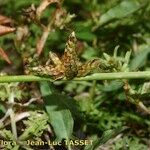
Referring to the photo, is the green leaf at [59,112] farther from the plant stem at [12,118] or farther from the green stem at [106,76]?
the green stem at [106,76]

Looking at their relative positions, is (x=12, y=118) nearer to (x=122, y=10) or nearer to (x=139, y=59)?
(x=139, y=59)

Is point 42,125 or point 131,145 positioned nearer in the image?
point 42,125

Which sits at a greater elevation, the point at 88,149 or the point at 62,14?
the point at 62,14

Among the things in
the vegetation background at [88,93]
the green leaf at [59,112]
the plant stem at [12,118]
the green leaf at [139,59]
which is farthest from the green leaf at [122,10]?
the plant stem at [12,118]

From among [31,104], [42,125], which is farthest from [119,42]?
[42,125]

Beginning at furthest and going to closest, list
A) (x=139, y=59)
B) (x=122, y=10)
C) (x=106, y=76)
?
(x=122, y=10)
(x=139, y=59)
(x=106, y=76)

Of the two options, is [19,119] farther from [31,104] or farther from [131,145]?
[131,145]

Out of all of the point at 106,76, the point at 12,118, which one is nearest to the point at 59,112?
the point at 12,118
